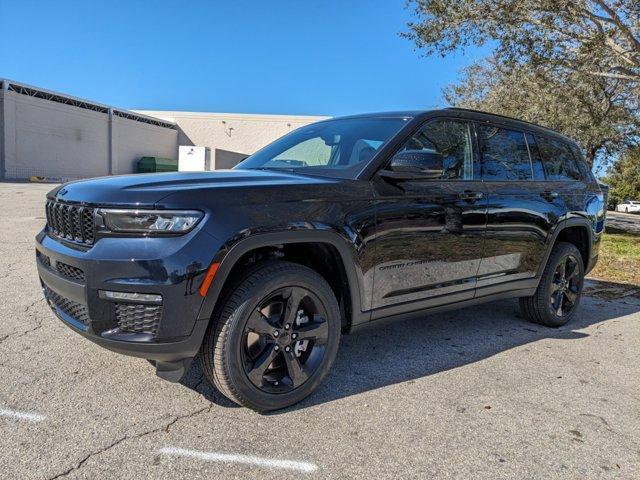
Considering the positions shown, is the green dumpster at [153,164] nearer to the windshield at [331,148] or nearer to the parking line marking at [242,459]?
the windshield at [331,148]

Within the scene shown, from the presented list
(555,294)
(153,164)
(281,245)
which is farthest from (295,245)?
(153,164)

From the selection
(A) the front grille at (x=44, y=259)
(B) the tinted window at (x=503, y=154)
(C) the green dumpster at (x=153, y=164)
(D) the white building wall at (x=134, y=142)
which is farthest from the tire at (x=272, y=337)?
(C) the green dumpster at (x=153, y=164)

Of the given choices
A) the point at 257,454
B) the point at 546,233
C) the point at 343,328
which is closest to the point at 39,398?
the point at 257,454

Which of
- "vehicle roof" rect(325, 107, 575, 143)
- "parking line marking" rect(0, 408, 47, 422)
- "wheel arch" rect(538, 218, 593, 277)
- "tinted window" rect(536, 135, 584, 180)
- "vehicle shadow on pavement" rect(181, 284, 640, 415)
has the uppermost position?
"vehicle roof" rect(325, 107, 575, 143)

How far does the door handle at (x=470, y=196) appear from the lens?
3.82m

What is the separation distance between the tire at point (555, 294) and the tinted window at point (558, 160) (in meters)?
0.69

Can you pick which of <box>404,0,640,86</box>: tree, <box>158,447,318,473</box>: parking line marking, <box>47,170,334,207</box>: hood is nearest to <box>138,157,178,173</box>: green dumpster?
<box>404,0,640,86</box>: tree

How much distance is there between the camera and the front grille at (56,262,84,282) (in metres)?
2.69

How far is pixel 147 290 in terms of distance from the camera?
2.51 metres

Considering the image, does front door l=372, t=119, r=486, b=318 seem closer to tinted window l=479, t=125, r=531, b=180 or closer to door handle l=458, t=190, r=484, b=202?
door handle l=458, t=190, r=484, b=202

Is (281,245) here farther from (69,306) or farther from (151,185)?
(69,306)

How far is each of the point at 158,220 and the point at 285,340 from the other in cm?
101

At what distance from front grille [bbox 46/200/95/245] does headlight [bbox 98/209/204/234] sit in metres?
0.25

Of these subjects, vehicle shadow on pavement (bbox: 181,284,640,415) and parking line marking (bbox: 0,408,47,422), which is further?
vehicle shadow on pavement (bbox: 181,284,640,415)
